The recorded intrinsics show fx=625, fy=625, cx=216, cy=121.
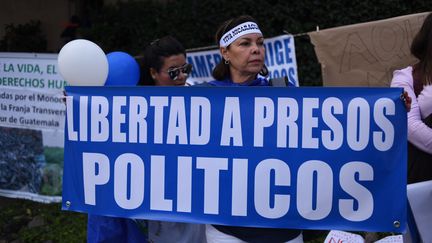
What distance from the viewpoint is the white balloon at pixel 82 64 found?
306 centimetres

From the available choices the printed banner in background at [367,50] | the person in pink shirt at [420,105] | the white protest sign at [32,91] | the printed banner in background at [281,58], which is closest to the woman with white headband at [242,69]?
the person in pink shirt at [420,105]

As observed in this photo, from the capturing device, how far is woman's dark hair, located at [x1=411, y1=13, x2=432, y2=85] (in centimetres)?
298

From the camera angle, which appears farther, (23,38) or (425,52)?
(23,38)

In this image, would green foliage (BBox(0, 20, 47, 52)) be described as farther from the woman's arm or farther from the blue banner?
the woman's arm

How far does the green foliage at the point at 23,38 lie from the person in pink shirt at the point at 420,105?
7.85 metres

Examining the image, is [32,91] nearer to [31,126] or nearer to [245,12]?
[31,126]

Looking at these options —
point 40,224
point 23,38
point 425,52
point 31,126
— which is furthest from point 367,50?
point 23,38

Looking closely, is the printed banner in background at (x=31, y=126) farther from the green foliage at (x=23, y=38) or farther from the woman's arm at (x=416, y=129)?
the green foliage at (x=23, y=38)

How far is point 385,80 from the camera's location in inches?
196

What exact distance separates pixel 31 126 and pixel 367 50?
3016mm

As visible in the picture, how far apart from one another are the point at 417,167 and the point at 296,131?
0.78m

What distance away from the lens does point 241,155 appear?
8.90 feet

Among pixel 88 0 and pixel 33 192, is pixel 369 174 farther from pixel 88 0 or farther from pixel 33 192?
pixel 88 0

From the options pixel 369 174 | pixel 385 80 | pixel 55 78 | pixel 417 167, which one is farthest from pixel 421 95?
pixel 55 78
